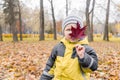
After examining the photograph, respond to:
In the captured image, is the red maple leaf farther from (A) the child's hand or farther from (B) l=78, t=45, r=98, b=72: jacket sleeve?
(B) l=78, t=45, r=98, b=72: jacket sleeve

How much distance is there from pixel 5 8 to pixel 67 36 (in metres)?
40.2

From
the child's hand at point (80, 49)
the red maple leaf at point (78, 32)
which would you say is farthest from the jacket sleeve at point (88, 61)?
the red maple leaf at point (78, 32)

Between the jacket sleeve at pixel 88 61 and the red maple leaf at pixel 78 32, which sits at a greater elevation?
the red maple leaf at pixel 78 32

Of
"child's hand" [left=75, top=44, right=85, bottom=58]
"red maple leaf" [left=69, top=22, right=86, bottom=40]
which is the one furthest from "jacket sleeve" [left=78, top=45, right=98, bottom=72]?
"red maple leaf" [left=69, top=22, right=86, bottom=40]

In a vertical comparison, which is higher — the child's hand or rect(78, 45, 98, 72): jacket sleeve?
the child's hand

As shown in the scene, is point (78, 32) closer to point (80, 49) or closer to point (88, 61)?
point (80, 49)

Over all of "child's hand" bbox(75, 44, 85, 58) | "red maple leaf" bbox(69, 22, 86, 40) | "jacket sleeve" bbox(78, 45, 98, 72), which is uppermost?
"red maple leaf" bbox(69, 22, 86, 40)

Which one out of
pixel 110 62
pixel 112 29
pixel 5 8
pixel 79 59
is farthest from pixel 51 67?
pixel 112 29

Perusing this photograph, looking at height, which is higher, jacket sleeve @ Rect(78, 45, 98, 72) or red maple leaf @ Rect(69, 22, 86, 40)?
red maple leaf @ Rect(69, 22, 86, 40)

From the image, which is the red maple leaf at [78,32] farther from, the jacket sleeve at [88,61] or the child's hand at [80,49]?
the jacket sleeve at [88,61]

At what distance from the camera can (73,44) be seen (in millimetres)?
3205

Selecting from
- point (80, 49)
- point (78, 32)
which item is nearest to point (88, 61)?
point (80, 49)

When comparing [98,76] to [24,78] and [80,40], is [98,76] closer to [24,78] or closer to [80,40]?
[24,78]

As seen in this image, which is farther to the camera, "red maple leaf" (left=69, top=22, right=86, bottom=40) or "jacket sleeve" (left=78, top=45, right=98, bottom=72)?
"jacket sleeve" (left=78, top=45, right=98, bottom=72)
